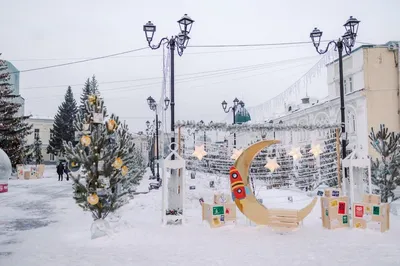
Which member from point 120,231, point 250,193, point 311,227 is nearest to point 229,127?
point 250,193

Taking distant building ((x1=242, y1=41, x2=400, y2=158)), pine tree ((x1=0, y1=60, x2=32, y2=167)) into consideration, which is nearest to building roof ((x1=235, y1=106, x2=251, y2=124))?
distant building ((x1=242, y1=41, x2=400, y2=158))

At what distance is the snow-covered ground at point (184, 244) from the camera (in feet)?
22.6

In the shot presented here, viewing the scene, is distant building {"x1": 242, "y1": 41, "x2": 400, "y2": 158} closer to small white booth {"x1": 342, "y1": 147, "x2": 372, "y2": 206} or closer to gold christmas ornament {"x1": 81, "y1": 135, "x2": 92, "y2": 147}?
small white booth {"x1": 342, "y1": 147, "x2": 372, "y2": 206}

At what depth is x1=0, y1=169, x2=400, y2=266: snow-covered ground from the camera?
6.90 meters

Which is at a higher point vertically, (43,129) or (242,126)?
(43,129)

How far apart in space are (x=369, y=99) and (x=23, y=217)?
22552 mm

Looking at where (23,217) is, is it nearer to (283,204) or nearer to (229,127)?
(229,127)

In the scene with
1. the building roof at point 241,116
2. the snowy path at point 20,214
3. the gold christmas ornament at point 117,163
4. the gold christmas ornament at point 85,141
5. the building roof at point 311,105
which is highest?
the building roof at point 311,105

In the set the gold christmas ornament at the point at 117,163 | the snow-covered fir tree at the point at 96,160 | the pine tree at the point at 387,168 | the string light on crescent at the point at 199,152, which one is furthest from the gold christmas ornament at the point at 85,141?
the pine tree at the point at 387,168

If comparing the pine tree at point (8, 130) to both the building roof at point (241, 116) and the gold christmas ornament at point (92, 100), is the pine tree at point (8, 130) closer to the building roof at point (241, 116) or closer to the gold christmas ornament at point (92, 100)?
the building roof at point (241, 116)

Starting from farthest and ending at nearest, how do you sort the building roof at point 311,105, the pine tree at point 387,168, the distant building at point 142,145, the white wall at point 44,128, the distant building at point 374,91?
the white wall at point 44,128, the distant building at point 142,145, the building roof at point 311,105, the distant building at point 374,91, the pine tree at point 387,168

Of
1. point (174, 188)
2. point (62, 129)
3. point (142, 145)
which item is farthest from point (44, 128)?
point (174, 188)

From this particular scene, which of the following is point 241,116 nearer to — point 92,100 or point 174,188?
point 174,188

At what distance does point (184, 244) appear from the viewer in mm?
8141
